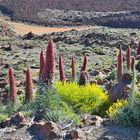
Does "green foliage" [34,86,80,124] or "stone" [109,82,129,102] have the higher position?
"green foliage" [34,86,80,124]

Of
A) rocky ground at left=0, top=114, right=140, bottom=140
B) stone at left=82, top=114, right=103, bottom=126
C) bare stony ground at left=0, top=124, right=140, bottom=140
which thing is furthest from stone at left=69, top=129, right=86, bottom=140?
stone at left=82, top=114, right=103, bottom=126

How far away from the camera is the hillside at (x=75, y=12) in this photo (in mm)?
61281

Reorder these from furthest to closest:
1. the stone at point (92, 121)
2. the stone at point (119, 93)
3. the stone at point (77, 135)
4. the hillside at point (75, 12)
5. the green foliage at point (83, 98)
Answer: the hillside at point (75, 12) < the stone at point (119, 93) < the green foliage at point (83, 98) < the stone at point (92, 121) < the stone at point (77, 135)

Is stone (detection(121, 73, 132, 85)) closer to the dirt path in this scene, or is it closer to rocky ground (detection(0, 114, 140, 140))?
rocky ground (detection(0, 114, 140, 140))

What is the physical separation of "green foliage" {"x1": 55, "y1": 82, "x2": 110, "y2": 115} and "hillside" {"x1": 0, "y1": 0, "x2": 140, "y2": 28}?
45747 mm

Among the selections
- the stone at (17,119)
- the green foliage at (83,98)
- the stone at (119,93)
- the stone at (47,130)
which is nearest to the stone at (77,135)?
the stone at (47,130)

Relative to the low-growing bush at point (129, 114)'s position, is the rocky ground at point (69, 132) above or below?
below

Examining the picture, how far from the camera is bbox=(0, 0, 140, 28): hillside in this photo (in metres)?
61.3

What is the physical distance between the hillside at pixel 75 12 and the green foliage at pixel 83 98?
45747 mm

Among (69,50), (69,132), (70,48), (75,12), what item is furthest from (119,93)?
(75,12)

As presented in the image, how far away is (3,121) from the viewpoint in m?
10.9

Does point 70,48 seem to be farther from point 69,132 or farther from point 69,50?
point 69,132

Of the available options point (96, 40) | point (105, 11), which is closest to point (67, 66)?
Answer: point (96, 40)

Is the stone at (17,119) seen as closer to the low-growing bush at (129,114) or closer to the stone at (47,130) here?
the stone at (47,130)
